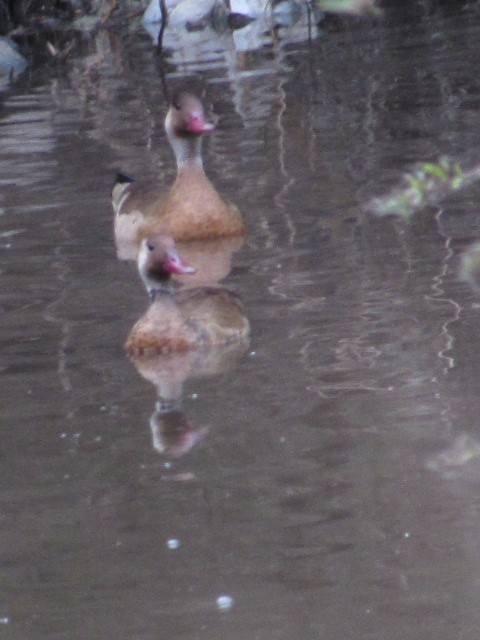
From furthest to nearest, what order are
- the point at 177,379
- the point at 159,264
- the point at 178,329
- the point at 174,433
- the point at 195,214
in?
the point at 195,214, the point at 159,264, the point at 178,329, the point at 177,379, the point at 174,433

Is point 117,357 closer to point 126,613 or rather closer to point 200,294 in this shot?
point 200,294

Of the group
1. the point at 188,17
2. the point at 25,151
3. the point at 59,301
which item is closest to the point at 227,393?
the point at 59,301

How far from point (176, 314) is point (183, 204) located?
2581 millimetres

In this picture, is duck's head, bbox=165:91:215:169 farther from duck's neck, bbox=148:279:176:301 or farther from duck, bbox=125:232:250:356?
duck's neck, bbox=148:279:176:301

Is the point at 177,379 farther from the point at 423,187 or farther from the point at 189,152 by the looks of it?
the point at 423,187

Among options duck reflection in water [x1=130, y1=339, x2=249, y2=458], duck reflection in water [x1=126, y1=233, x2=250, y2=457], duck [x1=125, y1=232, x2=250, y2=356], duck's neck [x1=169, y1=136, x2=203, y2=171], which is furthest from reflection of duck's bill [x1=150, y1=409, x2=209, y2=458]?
duck's neck [x1=169, y1=136, x2=203, y2=171]

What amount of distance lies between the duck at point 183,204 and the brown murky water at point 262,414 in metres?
0.24

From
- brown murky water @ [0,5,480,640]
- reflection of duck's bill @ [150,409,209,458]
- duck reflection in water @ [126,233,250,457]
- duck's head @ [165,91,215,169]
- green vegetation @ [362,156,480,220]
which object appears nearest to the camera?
green vegetation @ [362,156,480,220]

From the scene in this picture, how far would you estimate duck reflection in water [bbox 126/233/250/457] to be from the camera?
828 centimetres

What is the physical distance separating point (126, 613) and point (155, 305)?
11.6 feet

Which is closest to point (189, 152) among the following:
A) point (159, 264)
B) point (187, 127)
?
point (187, 127)

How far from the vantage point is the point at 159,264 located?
8.85 metres

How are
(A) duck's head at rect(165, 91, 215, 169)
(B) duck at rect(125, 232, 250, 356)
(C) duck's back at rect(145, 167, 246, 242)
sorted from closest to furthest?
1. (B) duck at rect(125, 232, 250, 356)
2. (C) duck's back at rect(145, 167, 246, 242)
3. (A) duck's head at rect(165, 91, 215, 169)

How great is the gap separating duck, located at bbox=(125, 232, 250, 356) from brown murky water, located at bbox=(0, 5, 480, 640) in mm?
150
